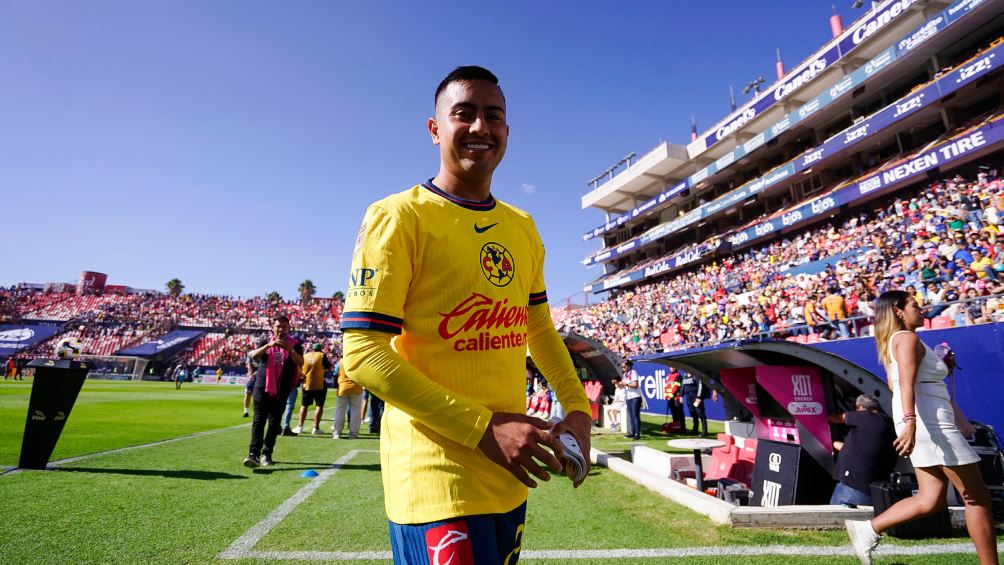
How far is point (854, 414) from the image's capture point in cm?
466

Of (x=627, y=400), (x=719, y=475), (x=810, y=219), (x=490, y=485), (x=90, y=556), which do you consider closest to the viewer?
(x=490, y=485)

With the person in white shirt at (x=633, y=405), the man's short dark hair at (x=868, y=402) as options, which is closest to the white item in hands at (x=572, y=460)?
the man's short dark hair at (x=868, y=402)

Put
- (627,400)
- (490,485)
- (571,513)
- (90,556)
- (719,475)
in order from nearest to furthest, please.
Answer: (490,485)
(90,556)
(571,513)
(719,475)
(627,400)

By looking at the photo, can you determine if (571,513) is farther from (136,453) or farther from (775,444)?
(136,453)

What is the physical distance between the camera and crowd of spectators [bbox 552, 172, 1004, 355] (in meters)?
12.5

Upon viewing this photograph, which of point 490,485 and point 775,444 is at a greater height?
point 490,485

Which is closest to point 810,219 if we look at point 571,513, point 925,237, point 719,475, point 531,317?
point 925,237

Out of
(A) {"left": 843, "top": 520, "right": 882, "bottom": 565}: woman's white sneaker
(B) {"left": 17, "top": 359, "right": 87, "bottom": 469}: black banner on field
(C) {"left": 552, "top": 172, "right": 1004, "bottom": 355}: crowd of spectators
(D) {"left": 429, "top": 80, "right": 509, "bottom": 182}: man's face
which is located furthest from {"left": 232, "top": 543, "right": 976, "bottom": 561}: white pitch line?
(C) {"left": 552, "top": 172, "right": 1004, "bottom": 355}: crowd of spectators

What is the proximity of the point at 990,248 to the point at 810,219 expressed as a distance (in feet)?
50.4

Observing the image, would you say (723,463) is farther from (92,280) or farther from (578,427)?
(92,280)

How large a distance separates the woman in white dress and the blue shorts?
3.41 metres

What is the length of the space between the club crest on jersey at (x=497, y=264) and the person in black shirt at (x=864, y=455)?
15.7 feet

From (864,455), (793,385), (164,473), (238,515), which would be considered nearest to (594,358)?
(793,385)

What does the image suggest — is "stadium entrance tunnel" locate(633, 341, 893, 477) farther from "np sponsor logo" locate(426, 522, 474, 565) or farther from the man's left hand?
"np sponsor logo" locate(426, 522, 474, 565)
